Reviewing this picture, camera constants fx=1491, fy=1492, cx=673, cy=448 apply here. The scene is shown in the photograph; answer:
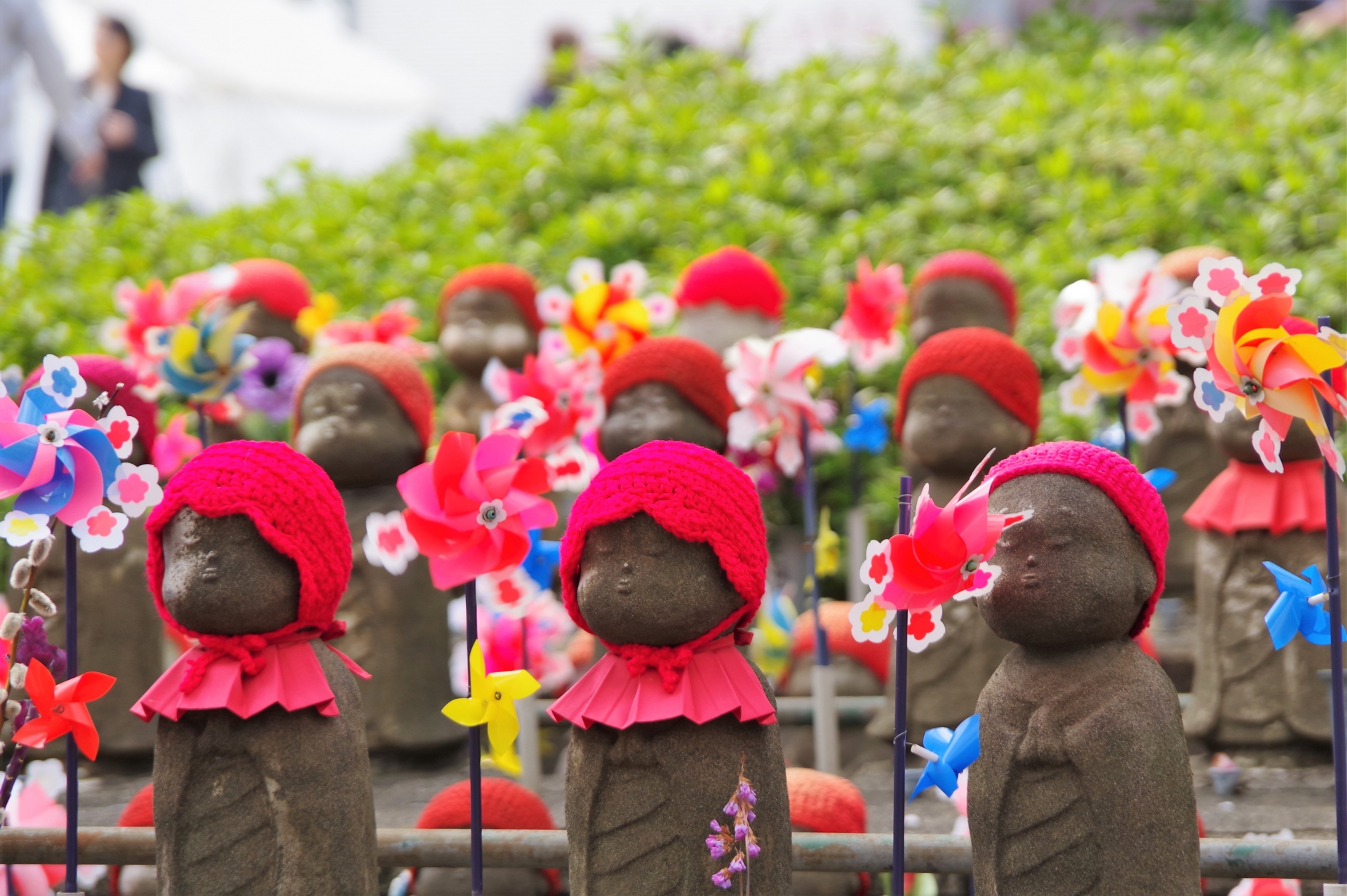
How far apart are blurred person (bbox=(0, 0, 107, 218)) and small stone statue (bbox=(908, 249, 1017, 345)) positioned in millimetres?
5599

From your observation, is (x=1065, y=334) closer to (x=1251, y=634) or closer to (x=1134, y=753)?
(x=1251, y=634)

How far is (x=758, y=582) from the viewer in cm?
301

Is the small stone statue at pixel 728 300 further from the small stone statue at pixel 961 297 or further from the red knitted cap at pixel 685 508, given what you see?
the red knitted cap at pixel 685 508

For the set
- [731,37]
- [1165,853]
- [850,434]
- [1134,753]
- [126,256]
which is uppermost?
[731,37]

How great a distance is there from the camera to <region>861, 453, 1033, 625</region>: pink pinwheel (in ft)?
8.72

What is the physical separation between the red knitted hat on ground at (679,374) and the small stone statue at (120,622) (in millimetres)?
1473

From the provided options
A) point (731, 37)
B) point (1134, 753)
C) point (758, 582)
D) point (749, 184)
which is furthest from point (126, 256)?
point (1134, 753)

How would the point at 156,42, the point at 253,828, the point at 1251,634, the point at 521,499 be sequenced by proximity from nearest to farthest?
the point at 253,828, the point at 521,499, the point at 1251,634, the point at 156,42

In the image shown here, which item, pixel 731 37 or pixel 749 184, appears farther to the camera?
pixel 731 37

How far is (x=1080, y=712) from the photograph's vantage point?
107 inches

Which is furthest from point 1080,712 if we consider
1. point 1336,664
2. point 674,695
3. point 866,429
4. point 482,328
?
point 482,328

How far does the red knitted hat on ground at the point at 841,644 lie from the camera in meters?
5.18

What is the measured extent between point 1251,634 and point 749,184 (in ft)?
15.3

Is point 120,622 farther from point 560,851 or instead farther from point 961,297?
point 961,297
